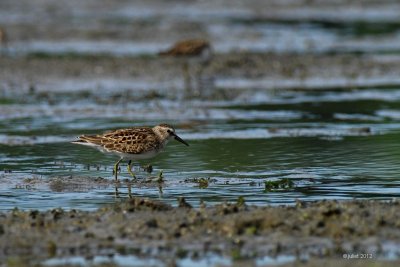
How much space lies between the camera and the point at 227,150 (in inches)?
651

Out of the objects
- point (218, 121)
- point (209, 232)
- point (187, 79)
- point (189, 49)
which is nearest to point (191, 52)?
point (189, 49)

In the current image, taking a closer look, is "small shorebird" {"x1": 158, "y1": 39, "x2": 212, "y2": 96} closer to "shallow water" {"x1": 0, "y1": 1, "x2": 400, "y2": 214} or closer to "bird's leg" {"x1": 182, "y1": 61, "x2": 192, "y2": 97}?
"bird's leg" {"x1": 182, "y1": 61, "x2": 192, "y2": 97}

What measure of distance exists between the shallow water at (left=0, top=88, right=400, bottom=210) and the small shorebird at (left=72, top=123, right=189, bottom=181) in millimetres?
Result: 417

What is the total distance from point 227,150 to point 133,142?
280 centimetres

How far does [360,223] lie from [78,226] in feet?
9.11

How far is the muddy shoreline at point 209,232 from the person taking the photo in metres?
9.83

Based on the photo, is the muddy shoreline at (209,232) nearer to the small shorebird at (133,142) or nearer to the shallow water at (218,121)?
the shallow water at (218,121)

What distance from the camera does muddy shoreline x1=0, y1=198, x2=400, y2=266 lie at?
32.2 feet

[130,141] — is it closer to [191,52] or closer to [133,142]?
[133,142]

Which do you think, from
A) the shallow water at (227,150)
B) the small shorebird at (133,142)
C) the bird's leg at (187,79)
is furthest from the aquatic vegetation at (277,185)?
the bird's leg at (187,79)

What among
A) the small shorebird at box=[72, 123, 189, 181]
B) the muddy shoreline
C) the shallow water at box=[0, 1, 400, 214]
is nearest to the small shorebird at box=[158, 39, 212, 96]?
the shallow water at box=[0, 1, 400, 214]

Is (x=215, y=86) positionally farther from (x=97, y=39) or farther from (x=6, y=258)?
(x=6, y=258)

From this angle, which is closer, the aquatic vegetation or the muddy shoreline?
the muddy shoreline

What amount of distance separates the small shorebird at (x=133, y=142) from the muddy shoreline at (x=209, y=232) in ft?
8.98
